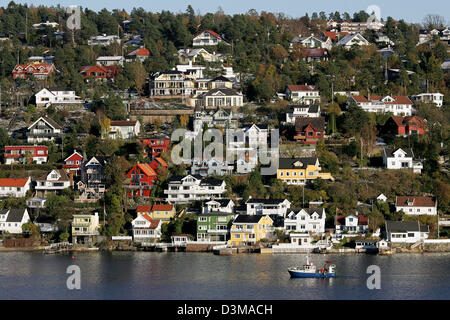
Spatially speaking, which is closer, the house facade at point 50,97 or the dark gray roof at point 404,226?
the dark gray roof at point 404,226

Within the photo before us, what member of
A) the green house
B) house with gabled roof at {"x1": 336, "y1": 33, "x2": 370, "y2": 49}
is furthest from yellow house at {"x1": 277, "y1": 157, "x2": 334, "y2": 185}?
house with gabled roof at {"x1": 336, "y1": 33, "x2": 370, "y2": 49}

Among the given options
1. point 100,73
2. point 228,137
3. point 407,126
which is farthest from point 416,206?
A: point 100,73

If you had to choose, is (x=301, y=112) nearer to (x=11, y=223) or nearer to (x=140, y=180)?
(x=140, y=180)

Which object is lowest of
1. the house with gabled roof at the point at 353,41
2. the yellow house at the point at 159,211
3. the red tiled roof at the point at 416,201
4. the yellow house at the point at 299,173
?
the yellow house at the point at 159,211

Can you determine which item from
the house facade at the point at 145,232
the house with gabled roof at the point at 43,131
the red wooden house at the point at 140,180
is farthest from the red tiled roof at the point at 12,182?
the house facade at the point at 145,232

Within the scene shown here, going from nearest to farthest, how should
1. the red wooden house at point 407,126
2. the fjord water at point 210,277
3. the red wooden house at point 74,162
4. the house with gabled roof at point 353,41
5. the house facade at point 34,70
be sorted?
the fjord water at point 210,277 → the red wooden house at point 74,162 → the red wooden house at point 407,126 → the house facade at point 34,70 → the house with gabled roof at point 353,41

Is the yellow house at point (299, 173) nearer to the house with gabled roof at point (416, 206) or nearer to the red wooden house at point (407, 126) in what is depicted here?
the house with gabled roof at point (416, 206)
